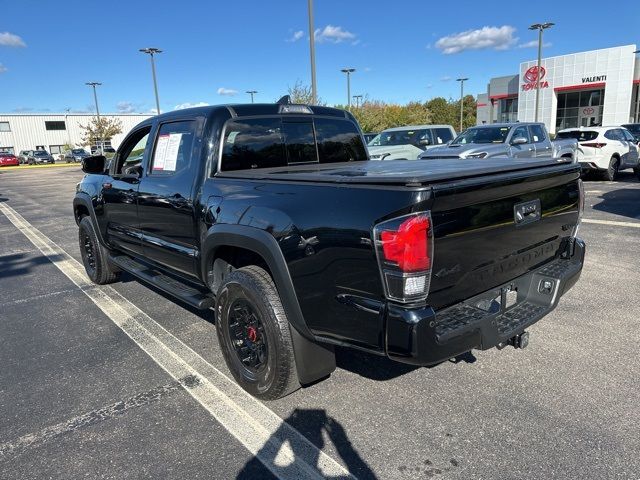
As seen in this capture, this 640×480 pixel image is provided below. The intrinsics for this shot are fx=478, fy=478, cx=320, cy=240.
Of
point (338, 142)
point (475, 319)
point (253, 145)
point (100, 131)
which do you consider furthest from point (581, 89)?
point (100, 131)

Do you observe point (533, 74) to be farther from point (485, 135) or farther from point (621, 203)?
point (621, 203)

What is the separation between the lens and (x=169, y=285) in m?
4.08

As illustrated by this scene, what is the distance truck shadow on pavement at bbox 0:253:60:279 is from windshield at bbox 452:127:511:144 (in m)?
9.87

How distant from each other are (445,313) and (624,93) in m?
45.5

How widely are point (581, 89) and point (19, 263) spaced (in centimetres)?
4610

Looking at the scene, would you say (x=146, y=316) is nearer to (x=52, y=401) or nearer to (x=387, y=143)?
(x=52, y=401)

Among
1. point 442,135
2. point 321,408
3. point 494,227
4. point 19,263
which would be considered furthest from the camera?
point 442,135

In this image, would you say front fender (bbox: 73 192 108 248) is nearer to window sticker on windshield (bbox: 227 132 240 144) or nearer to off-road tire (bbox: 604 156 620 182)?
window sticker on windshield (bbox: 227 132 240 144)

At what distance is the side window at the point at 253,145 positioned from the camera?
11.8 feet

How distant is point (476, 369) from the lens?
11.2ft

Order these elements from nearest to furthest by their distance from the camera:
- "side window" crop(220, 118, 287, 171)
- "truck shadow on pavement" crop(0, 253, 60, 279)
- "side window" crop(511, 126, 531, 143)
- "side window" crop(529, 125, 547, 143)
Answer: "side window" crop(220, 118, 287, 171)
"truck shadow on pavement" crop(0, 253, 60, 279)
"side window" crop(511, 126, 531, 143)
"side window" crop(529, 125, 547, 143)

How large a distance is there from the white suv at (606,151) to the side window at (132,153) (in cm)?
1291

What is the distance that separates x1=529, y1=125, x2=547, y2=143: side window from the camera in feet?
41.0

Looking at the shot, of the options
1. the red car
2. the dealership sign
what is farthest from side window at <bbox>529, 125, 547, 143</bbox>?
the red car
